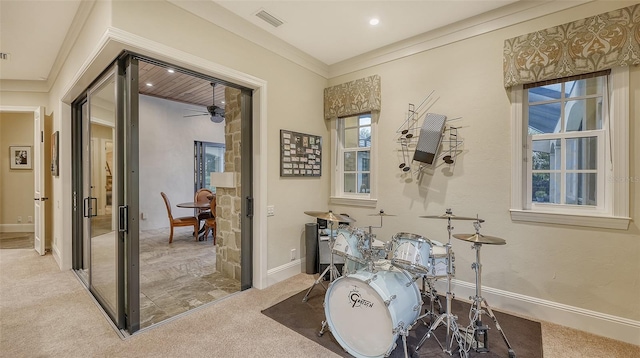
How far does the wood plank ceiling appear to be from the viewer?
4648 mm

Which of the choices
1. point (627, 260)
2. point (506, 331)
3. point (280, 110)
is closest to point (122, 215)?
point (280, 110)

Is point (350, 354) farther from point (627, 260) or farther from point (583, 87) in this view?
point (583, 87)

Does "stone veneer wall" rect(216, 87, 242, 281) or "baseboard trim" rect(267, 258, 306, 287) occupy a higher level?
"stone veneer wall" rect(216, 87, 242, 281)

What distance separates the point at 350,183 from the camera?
12.8ft

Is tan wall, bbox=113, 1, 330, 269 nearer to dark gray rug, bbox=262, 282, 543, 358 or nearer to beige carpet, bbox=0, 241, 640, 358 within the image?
dark gray rug, bbox=262, 282, 543, 358

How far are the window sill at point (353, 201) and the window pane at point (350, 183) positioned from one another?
0.19 m

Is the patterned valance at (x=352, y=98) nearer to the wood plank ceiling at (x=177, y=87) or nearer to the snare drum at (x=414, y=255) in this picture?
the snare drum at (x=414, y=255)

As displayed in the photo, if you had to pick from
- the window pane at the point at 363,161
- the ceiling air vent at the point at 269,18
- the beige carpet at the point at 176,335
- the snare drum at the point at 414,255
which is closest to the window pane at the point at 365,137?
the window pane at the point at 363,161

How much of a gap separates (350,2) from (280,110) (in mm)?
1341

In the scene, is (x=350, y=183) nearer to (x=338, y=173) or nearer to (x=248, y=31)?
(x=338, y=173)

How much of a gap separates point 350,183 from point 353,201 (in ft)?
1.05

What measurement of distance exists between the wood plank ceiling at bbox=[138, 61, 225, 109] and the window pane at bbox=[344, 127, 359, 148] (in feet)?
8.23

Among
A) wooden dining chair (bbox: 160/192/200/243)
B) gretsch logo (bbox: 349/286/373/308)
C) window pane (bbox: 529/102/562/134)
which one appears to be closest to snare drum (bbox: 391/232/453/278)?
gretsch logo (bbox: 349/286/373/308)

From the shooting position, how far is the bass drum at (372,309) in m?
1.77
